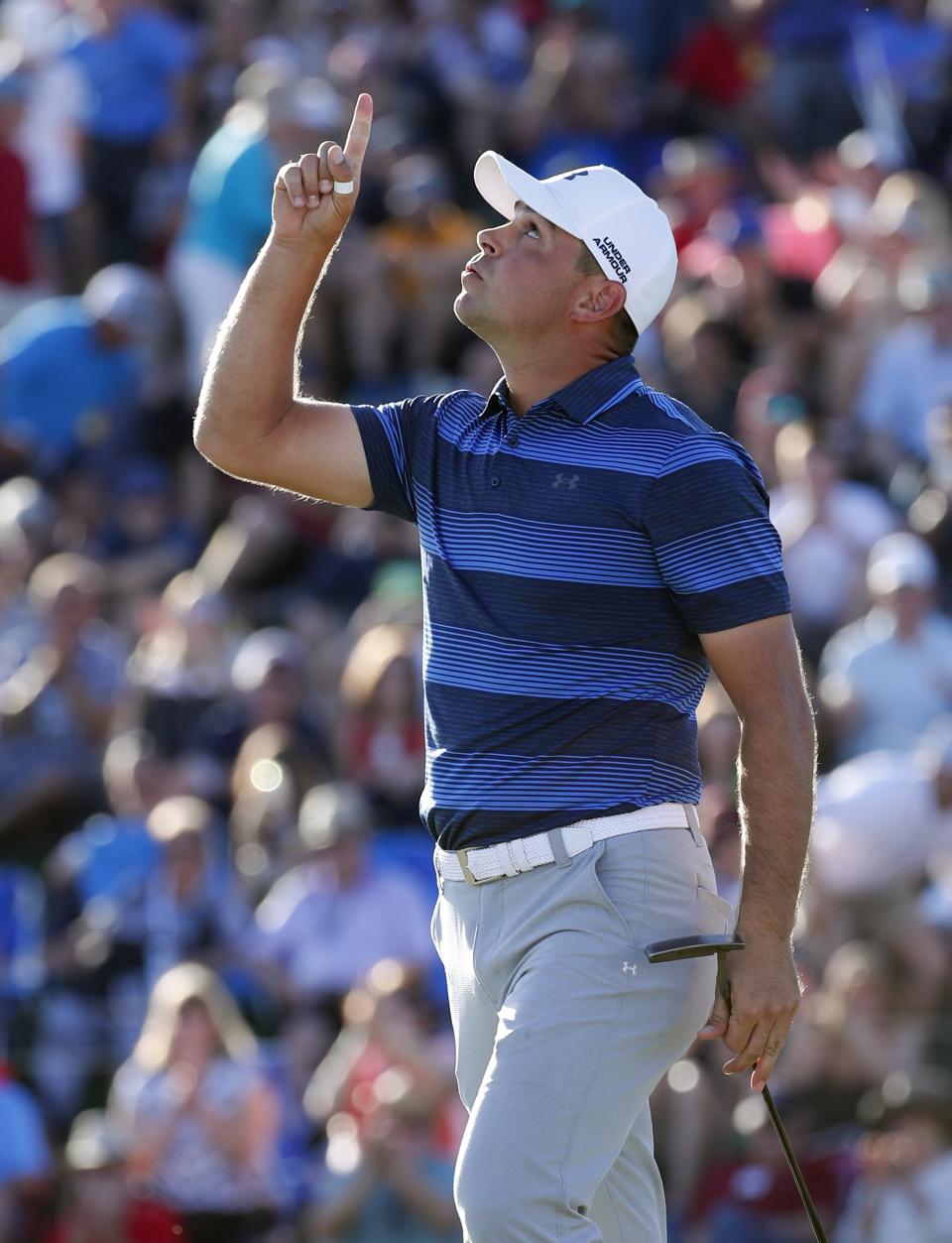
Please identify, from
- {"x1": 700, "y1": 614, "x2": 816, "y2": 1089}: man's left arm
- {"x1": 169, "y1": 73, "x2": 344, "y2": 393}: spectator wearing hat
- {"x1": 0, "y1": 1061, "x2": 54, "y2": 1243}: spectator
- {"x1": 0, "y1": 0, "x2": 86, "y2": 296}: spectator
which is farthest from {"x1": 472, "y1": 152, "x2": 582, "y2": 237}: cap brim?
{"x1": 0, "y1": 0, "x2": 86, "y2": 296}: spectator

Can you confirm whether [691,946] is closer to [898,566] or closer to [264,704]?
[898,566]

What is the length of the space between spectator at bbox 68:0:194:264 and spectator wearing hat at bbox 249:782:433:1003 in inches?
235

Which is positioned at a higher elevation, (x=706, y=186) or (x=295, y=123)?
(x=295, y=123)

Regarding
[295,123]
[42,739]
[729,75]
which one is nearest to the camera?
[42,739]

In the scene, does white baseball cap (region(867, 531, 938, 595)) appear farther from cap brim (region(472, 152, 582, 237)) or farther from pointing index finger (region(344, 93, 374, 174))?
pointing index finger (region(344, 93, 374, 174))

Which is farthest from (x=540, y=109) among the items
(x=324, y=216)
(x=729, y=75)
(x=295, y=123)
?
(x=324, y=216)

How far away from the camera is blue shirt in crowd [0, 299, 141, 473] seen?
12836 mm

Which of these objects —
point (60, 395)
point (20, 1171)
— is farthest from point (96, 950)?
point (60, 395)

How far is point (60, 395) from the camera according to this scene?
12875 millimetres

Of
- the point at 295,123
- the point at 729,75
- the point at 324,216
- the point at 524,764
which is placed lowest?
the point at 729,75

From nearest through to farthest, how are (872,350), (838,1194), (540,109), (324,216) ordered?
1. (324,216)
2. (838,1194)
3. (872,350)
4. (540,109)

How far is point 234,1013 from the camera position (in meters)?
8.88

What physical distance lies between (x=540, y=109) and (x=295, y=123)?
2.82 m

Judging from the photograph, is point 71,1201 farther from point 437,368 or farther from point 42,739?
point 437,368
